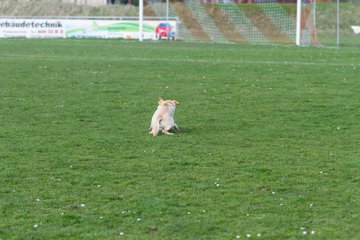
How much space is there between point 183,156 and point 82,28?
40467 mm

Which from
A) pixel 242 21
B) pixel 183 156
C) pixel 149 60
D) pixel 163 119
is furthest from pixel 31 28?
pixel 183 156

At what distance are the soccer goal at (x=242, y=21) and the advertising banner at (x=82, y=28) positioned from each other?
53.4 inches

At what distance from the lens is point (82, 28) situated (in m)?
52.1

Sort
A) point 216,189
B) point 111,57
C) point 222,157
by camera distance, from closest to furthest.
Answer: point 216,189, point 222,157, point 111,57

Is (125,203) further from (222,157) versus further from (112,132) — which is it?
(112,132)

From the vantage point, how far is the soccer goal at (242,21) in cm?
4612

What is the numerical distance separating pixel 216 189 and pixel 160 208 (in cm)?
116

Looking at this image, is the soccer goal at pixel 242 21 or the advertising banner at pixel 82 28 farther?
the advertising banner at pixel 82 28

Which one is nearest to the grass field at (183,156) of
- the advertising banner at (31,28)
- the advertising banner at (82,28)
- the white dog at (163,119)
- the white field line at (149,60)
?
the white dog at (163,119)

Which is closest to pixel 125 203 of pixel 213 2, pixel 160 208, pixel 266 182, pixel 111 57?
pixel 160 208

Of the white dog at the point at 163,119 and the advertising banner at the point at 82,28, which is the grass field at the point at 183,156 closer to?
the white dog at the point at 163,119

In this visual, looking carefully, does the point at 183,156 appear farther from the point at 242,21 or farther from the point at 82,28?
the point at 82,28

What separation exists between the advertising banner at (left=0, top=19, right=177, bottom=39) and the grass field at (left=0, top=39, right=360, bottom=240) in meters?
24.3

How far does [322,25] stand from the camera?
51250 millimetres
